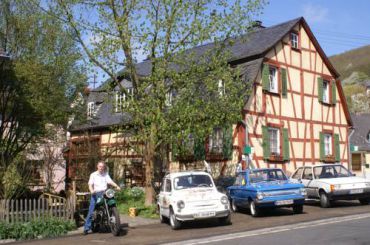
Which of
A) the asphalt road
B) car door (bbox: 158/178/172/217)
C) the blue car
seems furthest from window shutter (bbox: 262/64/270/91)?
car door (bbox: 158/178/172/217)

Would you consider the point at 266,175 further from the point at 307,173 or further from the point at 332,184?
the point at 307,173

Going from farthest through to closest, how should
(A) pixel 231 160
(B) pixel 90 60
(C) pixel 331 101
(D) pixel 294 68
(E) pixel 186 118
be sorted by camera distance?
(C) pixel 331 101, (D) pixel 294 68, (A) pixel 231 160, (B) pixel 90 60, (E) pixel 186 118

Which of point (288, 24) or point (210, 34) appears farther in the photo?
point (288, 24)

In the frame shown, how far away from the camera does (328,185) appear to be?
1830 cm

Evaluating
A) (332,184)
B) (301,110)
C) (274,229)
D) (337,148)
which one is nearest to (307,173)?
(332,184)

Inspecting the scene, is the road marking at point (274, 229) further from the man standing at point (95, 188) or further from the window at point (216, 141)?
the window at point (216, 141)

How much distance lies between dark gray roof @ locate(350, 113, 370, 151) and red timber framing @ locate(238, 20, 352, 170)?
19.0 m

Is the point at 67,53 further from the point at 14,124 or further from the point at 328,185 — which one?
the point at 328,185

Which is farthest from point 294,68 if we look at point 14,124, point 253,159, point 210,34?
point 14,124

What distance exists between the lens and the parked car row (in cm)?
1390

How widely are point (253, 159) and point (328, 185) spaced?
6.37 metres

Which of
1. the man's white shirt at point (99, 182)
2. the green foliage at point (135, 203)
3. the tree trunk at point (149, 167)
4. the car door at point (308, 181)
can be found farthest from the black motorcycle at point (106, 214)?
the car door at point (308, 181)

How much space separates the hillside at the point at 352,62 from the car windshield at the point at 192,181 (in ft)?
479

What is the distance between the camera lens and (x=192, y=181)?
49.9 ft
